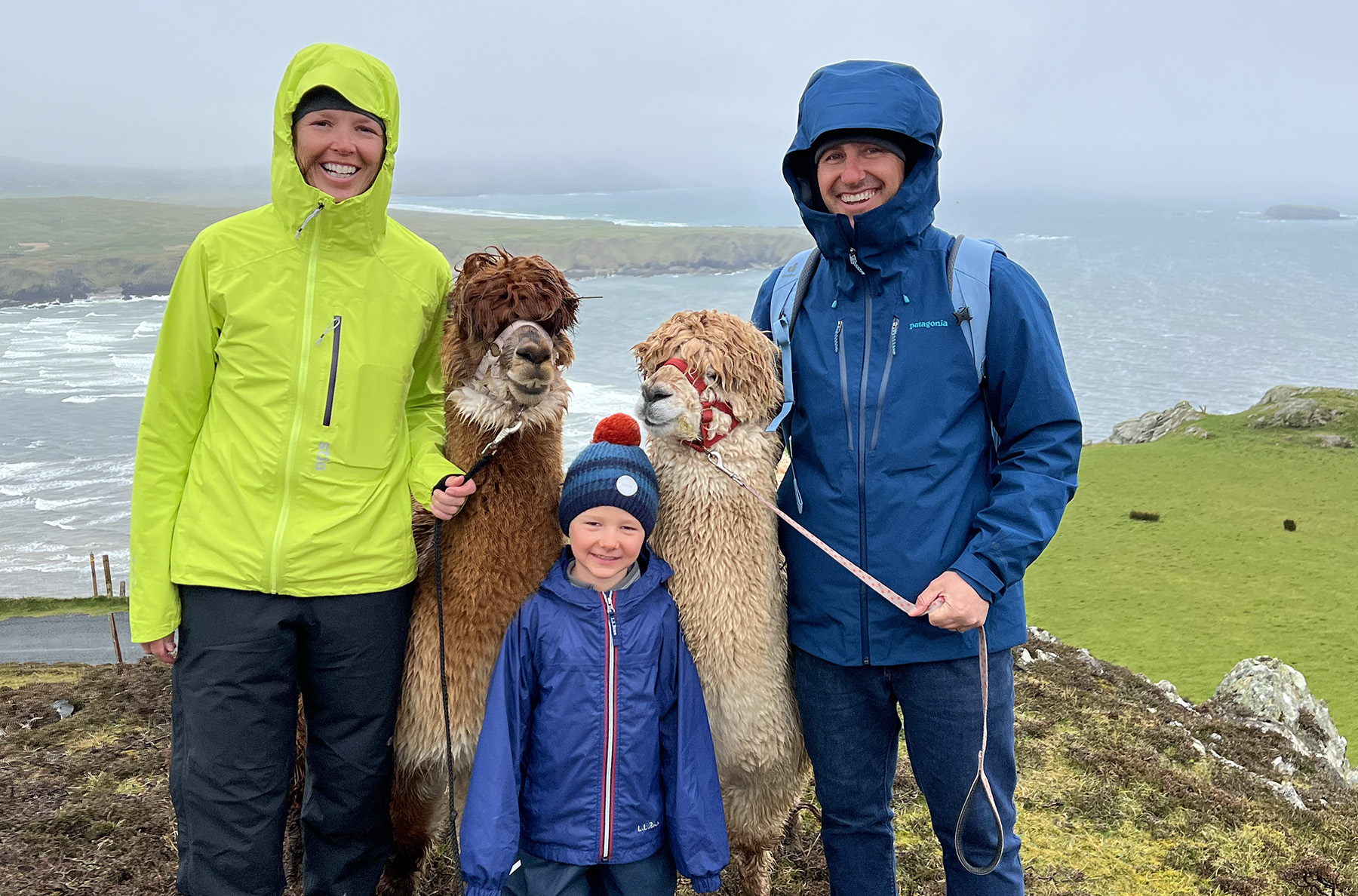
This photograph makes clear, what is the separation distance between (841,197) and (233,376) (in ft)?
5.26

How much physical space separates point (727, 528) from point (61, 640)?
30.4 m

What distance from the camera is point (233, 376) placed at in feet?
7.06

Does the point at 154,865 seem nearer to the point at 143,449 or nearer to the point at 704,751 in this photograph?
the point at 143,449

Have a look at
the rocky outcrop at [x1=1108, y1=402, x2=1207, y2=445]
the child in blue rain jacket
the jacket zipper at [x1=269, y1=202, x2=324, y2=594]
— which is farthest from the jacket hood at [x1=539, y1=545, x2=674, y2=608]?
the rocky outcrop at [x1=1108, y1=402, x2=1207, y2=445]

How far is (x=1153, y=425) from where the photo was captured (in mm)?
35094

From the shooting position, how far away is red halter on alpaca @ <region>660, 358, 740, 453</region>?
2.47 m

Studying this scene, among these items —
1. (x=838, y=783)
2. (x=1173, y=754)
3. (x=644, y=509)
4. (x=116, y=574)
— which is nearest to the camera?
(x=644, y=509)

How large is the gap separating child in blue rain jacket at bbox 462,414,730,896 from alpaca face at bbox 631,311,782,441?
188 millimetres

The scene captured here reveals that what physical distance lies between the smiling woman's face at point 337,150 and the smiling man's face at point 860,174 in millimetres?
1160

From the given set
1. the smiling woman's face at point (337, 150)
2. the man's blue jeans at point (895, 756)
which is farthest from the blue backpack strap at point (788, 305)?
the smiling woman's face at point (337, 150)

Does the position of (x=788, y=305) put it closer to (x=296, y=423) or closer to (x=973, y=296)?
(x=973, y=296)

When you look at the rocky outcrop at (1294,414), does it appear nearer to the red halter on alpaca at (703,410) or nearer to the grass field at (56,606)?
Result: the red halter on alpaca at (703,410)

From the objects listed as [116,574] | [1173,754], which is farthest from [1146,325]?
[1173,754]

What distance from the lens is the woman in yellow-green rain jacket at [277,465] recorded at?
2131 mm
